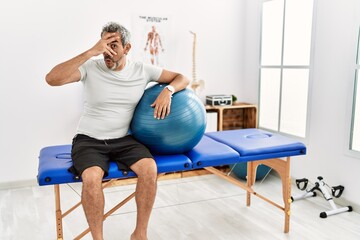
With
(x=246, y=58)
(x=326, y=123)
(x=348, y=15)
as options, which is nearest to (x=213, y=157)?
(x=326, y=123)

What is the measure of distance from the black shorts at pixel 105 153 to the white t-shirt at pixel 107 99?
7 centimetres

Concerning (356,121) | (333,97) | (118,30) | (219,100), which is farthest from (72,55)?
(356,121)

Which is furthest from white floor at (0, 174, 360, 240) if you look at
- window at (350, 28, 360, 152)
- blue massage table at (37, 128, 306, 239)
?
window at (350, 28, 360, 152)

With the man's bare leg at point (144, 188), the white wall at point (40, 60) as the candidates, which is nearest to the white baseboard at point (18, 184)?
the white wall at point (40, 60)

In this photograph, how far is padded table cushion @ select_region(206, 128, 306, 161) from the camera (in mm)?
2377

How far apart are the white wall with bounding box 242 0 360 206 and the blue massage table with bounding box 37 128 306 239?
70 centimetres

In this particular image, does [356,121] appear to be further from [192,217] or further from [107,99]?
[107,99]

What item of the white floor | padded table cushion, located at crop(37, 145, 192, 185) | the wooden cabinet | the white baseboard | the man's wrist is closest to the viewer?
padded table cushion, located at crop(37, 145, 192, 185)

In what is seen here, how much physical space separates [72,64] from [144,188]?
813mm

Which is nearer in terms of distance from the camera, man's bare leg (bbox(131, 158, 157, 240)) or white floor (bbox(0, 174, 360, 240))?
man's bare leg (bbox(131, 158, 157, 240))

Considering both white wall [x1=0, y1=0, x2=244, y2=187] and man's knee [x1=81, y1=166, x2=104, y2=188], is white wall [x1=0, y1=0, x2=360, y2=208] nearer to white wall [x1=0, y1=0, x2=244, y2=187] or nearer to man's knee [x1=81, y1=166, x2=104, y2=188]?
white wall [x1=0, y1=0, x2=244, y2=187]

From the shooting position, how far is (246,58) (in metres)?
4.20

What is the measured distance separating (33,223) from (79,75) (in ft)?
4.09

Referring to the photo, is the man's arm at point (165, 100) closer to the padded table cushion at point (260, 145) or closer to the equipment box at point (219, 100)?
the padded table cushion at point (260, 145)
